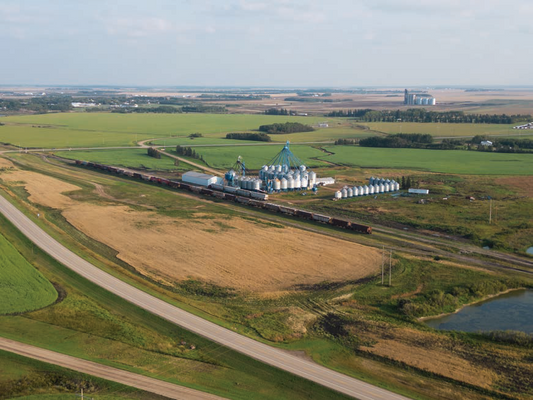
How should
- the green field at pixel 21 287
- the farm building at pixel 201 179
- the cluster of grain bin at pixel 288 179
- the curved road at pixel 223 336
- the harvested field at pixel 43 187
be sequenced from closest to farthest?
the curved road at pixel 223 336 → the green field at pixel 21 287 → the harvested field at pixel 43 187 → the cluster of grain bin at pixel 288 179 → the farm building at pixel 201 179

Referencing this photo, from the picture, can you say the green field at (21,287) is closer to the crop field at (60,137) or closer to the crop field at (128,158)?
the crop field at (128,158)

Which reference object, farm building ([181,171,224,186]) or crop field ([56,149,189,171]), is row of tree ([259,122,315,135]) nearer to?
crop field ([56,149,189,171])

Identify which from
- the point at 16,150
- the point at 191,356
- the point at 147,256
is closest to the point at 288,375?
the point at 191,356

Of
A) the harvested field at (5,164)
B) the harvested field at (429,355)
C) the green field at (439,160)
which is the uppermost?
the green field at (439,160)

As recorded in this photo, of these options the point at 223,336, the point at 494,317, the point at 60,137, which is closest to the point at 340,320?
the point at 223,336

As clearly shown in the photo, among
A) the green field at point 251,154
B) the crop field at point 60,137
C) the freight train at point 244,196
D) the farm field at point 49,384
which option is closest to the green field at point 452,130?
→ the green field at point 251,154

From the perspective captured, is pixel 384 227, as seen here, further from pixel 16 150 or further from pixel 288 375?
pixel 16 150

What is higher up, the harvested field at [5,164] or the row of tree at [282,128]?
the row of tree at [282,128]

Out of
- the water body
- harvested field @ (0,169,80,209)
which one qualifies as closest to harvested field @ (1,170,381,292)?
harvested field @ (0,169,80,209)
